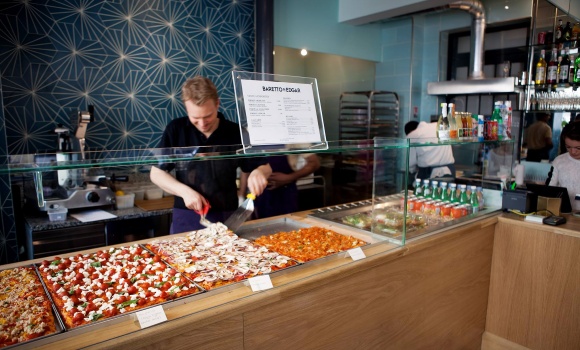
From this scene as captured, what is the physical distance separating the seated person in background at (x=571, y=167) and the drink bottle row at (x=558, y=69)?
1696 mm

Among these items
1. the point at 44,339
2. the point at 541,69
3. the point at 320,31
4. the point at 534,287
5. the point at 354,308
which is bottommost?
the point at 534,287

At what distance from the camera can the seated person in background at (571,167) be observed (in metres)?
3.46

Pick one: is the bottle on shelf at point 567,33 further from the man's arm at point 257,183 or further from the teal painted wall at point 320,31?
the man's arm at point 257,183

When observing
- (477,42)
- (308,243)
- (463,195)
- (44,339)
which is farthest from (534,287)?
(477,42)

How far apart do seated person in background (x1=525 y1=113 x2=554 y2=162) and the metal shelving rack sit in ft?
5.81

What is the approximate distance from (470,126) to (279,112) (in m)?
1.53

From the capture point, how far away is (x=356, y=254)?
76.7 inches

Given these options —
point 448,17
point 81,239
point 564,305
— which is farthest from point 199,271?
point 448,17

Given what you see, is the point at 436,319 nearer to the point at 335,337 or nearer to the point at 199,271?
the point at 335,337

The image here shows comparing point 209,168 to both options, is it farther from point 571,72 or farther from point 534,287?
point 571,72

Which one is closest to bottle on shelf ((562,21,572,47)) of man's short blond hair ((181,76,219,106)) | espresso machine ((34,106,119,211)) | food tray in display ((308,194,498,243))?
food tray in display ((308,194,498,243))

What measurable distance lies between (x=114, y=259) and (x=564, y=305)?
269 cm

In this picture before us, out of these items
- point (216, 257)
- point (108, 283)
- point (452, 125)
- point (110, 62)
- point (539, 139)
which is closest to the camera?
point (108, 283)

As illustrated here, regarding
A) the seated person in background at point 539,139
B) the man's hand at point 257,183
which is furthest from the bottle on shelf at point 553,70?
the man's hand at point 257,183
